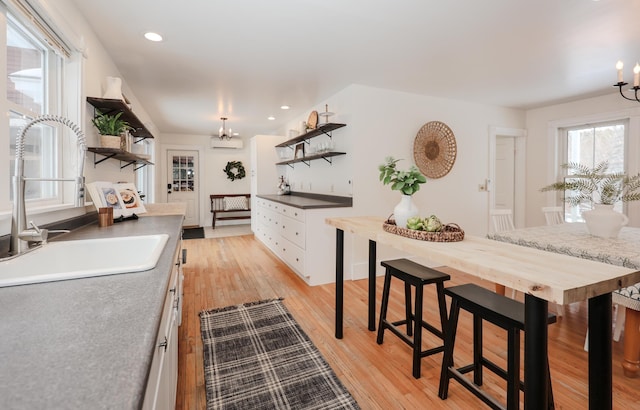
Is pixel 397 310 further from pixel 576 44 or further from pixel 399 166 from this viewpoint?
pixel 576 44

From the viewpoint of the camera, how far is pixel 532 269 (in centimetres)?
103

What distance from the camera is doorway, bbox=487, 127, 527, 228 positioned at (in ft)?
15.3

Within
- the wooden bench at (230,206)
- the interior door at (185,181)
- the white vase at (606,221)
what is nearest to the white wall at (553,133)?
the white vase at (606,221)

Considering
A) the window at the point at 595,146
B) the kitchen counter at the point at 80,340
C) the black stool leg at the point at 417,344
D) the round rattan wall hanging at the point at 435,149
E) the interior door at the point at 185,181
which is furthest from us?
the interior door at the point at 185,181

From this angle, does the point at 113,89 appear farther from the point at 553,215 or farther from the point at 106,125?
the point at 553,215

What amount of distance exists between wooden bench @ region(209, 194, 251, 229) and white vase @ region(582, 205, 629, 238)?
6.65m

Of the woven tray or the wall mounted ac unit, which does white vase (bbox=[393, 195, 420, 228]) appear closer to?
the woven tray

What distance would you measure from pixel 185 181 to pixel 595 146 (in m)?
7.57

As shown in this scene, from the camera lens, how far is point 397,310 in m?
2.72

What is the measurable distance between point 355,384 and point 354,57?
2575 millimetres

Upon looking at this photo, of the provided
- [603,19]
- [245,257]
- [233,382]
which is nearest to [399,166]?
[603,19]

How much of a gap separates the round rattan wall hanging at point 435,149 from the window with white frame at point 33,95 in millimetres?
3448

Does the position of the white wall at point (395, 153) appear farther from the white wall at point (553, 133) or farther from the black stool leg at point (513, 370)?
the black stool leg at point (513, 370)

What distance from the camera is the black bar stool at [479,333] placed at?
126 cm
